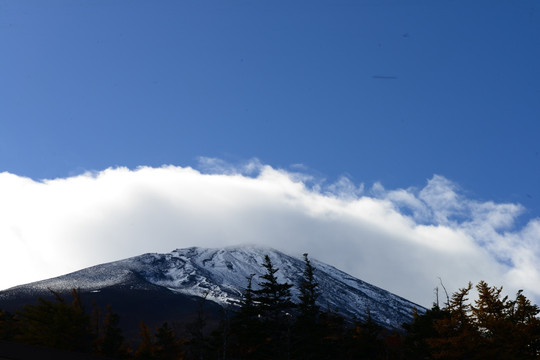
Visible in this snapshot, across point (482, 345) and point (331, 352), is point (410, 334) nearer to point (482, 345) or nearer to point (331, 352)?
point (331, 352)

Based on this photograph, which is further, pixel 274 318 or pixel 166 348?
pixel 166 348

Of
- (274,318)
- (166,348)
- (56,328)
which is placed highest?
(274,318)

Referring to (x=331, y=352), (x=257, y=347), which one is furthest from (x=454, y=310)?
(x=257, y=347)

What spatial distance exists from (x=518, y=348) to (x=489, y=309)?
345 cm

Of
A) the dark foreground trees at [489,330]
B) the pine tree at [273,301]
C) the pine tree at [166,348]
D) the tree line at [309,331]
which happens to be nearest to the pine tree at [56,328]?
the tree line at [309,331]

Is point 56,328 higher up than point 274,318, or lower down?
lower down

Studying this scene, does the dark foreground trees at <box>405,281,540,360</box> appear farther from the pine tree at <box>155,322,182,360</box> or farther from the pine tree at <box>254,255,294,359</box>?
the pine tree at <box>155,322,182,360</box>

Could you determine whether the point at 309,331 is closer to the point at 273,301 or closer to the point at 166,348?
the point at 273,301

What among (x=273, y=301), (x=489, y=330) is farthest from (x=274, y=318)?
(x=489, y=330)

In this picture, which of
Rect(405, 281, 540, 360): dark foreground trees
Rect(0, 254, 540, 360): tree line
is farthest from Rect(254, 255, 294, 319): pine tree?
Rect(405, 281, 540, 360): dark foreground trees

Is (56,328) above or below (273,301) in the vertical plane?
below

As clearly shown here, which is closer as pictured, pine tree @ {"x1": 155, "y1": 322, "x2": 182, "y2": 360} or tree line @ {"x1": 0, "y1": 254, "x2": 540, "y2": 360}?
tree line @ {"x1": 0, "y1": 254, "x2": 540, "y2": 360}

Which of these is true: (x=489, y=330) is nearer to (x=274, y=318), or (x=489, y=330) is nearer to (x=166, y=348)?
(x=274, y=318)

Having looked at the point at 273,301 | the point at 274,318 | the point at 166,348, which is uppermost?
the point at 273,301
